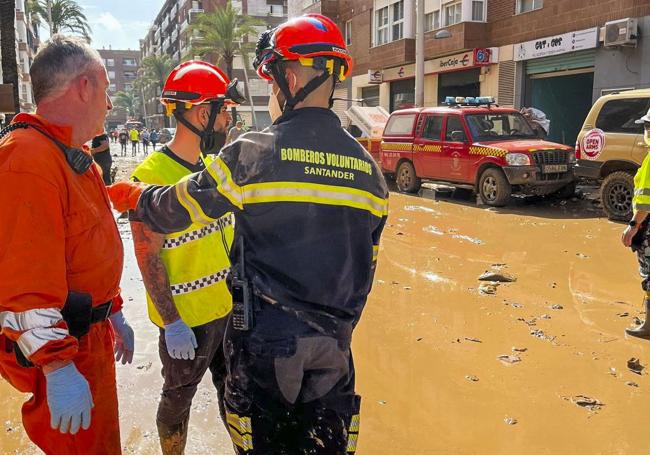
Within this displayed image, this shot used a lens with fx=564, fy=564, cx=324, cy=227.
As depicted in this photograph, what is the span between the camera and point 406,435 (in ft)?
10.5

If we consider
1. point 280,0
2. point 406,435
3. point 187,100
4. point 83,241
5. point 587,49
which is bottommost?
point 406,435

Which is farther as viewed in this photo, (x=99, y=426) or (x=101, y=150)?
(x=101, y=150)

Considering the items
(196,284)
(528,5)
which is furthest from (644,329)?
(528,5)

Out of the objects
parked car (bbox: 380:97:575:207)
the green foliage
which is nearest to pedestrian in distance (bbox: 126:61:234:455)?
parked car (bbox: 380:97:575:207)

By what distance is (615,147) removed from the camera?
944 centimetres

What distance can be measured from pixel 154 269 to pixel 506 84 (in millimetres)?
19653

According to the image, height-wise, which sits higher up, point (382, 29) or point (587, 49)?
point (382, 29)

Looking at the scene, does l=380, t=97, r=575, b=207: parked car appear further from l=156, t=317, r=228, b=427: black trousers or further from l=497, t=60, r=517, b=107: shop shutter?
l=156, t=317, r=228, b=427: black trousers

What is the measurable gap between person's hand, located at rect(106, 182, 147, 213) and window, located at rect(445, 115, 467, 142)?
410 inches

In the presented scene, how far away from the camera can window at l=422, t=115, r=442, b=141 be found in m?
12.6

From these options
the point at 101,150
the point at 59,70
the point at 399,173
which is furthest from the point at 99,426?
the point at 399,173

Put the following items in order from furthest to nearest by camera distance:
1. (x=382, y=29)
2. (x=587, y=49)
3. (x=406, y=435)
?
(x=382, y=29) < (x=587, y=49) < (x=406, y=435)

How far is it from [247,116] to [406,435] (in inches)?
2091

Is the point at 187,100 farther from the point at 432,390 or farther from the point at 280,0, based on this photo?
the point at 280,0
